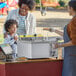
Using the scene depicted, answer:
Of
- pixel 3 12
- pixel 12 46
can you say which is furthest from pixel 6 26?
pixel 3 12

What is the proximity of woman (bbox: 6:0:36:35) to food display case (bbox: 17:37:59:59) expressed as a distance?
1.12 metres

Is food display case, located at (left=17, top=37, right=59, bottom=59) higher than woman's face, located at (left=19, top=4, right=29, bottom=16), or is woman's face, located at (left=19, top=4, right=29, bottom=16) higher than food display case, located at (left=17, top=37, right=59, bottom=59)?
woman's face, located at (left=19, top=4, right=29, bottom=16)

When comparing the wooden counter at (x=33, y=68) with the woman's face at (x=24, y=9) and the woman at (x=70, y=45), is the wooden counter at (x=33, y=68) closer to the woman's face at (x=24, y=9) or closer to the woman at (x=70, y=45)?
the woman at (x=70, y=45)

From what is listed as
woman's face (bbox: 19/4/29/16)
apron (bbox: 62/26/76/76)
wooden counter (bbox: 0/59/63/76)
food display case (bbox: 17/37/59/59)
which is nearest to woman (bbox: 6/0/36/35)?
woman's face (bbox: 19/4/29/16)

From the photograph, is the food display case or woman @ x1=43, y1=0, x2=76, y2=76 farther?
the food display case

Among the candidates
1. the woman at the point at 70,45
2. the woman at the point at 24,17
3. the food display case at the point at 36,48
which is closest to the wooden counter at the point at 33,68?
the food display case at the point at 36,48

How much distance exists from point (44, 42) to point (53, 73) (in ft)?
1.41

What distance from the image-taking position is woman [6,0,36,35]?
508 cm

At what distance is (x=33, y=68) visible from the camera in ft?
13.2

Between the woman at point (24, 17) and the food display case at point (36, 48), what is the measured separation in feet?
3.68

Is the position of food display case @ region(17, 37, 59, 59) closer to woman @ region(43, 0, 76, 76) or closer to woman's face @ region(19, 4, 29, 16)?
woman @ region(43, 0, 76, 76)

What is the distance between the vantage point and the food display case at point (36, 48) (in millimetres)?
3951

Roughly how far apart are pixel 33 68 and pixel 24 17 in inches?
57.0

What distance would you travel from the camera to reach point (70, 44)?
3.74m
